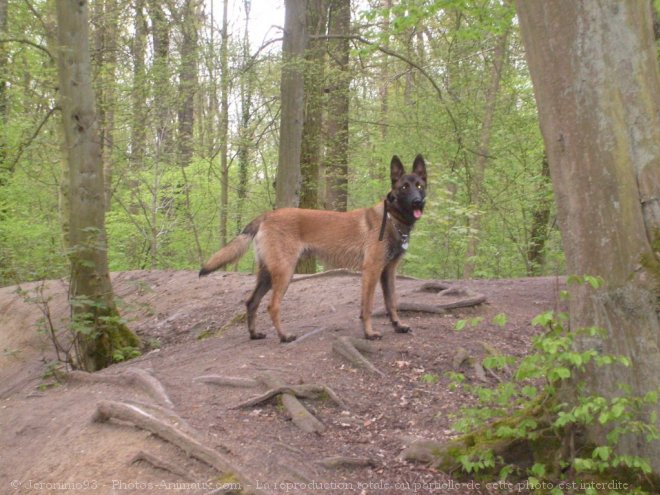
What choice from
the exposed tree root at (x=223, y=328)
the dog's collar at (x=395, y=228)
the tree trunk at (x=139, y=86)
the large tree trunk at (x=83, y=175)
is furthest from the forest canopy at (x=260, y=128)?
the dog's collar at (x=395, y=228)

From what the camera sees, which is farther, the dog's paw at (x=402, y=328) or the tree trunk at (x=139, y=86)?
the tree trunk at (x=139, y=86)

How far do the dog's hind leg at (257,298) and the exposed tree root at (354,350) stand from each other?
1.51 metres

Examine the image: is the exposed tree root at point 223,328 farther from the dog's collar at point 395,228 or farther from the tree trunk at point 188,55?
the tree trunk at point 188,55

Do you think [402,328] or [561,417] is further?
[402,328]

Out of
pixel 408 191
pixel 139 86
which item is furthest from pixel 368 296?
pixel 139 86

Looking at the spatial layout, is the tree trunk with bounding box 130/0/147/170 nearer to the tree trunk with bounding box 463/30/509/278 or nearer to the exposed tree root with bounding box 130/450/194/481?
the tree trunk with bounding box 463/30/509/278

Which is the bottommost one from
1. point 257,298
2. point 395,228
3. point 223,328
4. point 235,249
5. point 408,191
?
point 223,328

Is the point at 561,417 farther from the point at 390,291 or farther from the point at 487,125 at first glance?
the point at 487,125

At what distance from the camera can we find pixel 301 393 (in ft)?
15.8

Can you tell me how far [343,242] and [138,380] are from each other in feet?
9.34

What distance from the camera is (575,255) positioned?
3471 mm

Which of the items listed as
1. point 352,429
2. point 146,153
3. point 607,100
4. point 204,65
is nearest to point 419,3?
point 204,65

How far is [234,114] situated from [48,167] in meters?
5.07

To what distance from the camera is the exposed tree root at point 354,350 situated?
5.50 meters
